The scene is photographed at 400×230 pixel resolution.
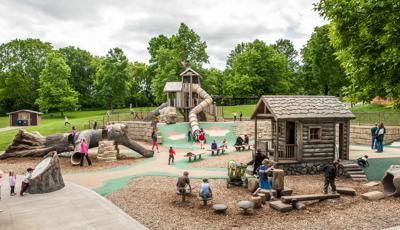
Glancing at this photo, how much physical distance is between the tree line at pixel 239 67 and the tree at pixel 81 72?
23cm

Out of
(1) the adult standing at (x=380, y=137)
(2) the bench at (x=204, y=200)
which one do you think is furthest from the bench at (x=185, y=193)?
(1) the adult standing at (x=380, y=137)

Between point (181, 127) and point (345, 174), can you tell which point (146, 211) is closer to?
point (345, 174)

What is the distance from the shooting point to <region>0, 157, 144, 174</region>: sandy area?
20872 millimetres

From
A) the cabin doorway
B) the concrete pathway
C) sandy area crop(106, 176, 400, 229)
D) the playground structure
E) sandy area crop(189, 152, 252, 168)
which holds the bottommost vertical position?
sandy area crop(106, 176, 400, 229)

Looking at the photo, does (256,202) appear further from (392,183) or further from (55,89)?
(55,89)

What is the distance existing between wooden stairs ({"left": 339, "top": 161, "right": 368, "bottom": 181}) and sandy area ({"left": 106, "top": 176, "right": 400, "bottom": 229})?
212cm

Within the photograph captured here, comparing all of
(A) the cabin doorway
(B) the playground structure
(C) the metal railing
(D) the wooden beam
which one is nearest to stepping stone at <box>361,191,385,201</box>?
(A) the cabin doorway

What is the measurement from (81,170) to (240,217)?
12854mm

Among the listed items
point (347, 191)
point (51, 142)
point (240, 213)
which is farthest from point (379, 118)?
point (51, 142)

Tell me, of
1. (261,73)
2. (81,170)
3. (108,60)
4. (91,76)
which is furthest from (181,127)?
(91,76)

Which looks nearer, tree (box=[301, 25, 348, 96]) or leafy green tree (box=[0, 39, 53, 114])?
tree (box=[301, 25, 348, 96])

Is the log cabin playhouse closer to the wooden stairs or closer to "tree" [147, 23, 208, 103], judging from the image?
the wooden stairs

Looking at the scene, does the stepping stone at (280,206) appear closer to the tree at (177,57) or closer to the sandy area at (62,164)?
the sandy area at (62,164)

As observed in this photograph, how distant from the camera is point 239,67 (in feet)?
219
